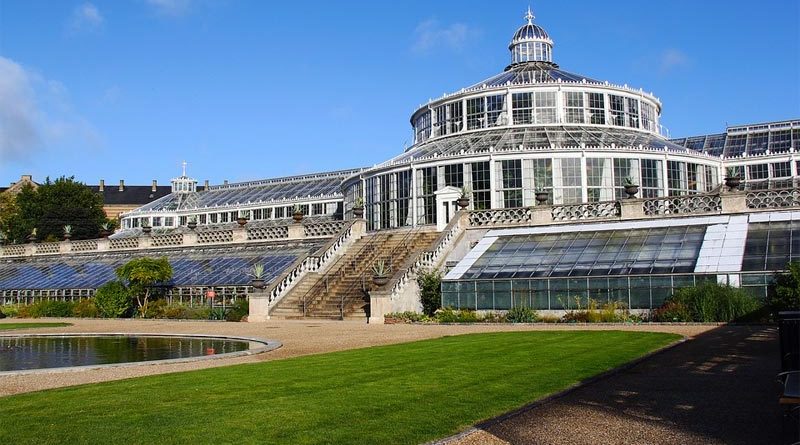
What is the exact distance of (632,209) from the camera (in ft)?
110

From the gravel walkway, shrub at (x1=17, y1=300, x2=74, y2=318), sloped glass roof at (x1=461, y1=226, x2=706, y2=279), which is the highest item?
sloped glass roof at (x1=461, y1=226, x2=706, y2=279)

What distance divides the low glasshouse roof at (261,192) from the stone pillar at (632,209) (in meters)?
35.1

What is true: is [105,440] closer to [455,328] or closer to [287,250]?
[455,328]

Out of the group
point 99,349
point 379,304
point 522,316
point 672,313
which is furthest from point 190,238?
point 672,313

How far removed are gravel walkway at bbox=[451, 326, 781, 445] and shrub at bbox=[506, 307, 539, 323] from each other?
13.5 metres

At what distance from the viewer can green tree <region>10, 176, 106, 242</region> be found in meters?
85.1

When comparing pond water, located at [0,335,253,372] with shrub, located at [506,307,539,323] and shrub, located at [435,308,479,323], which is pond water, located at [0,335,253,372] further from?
shrub, located at [506,307,539,323]

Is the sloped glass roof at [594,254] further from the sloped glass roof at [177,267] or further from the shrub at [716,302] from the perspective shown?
the sloped glass roof at [177,267]

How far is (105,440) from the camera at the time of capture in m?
8.09

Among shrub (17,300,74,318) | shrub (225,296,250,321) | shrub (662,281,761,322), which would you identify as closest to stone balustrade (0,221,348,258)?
shrub (225,296,250,321)

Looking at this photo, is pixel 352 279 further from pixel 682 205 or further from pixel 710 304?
pixel 710 304

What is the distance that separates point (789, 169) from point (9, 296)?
5193 cm

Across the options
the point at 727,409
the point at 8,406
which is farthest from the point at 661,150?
the point at 8,406

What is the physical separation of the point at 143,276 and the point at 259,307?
917cm
